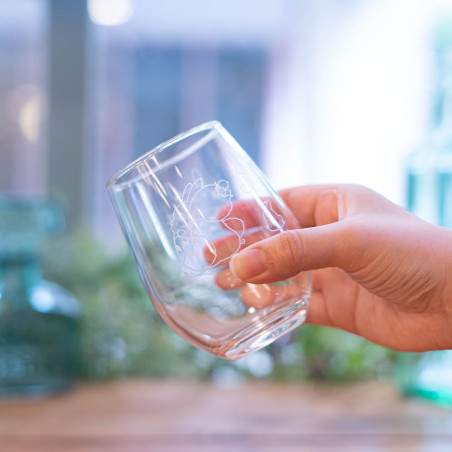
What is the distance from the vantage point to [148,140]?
1.49 m

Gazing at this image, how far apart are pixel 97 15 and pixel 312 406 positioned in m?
0.96

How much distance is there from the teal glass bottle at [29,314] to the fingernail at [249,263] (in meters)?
0.63

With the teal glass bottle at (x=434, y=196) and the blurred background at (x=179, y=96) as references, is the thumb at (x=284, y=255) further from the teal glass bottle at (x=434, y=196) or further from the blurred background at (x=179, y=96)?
the blurred background at (x=179, y=96)

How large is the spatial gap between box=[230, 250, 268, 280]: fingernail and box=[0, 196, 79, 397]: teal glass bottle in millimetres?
631

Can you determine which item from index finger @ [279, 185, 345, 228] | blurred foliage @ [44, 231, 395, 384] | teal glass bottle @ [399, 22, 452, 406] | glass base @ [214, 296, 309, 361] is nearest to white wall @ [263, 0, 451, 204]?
teal glass bottle @ [399, 22, 452, 406]

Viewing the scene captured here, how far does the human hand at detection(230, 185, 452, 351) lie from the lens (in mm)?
481

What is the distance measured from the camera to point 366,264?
1.72 ft

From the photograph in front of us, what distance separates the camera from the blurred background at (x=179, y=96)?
1.25 meters

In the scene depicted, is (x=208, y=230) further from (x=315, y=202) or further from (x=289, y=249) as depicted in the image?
(x=315, y=202)

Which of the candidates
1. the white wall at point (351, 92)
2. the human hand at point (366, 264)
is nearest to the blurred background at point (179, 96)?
the white wall at point (351, 92)

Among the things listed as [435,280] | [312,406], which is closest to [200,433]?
[312,406]

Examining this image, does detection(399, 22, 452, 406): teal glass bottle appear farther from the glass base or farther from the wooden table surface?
the glass base

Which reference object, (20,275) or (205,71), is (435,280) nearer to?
(20,275)

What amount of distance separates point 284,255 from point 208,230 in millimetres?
70
